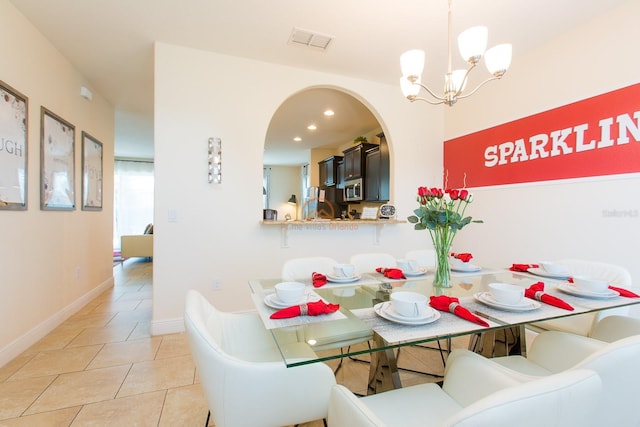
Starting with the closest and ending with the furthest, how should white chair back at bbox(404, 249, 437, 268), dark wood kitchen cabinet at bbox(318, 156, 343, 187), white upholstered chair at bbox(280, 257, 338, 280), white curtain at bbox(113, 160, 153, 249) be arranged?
white upholstered chair at bbox(280, 257, 338, 280) → white chair back at bbox(404, 249, 437, 268) → dark wood kitchen cabinet at bbox(318, 156, 343, 187) → white curtain at bbox(113, 160, 153, 249)

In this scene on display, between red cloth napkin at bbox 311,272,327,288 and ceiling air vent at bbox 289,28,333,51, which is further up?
ceiling air vent at bbox 289,28,333,51

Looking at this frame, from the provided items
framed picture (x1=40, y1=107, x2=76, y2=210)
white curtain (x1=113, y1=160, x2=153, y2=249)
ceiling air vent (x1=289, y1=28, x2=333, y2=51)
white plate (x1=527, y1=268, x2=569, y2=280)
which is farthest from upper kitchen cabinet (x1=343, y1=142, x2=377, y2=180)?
white curtain (x1=113, y1=160, x2=153, y2=249)

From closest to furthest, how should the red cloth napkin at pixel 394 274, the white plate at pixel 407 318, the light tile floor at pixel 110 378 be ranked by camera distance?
the white plate at pixel 407 318
the light tile floor at pixel 110 378
the red cloth napkin at pixel 394 274

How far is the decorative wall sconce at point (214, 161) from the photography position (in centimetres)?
287

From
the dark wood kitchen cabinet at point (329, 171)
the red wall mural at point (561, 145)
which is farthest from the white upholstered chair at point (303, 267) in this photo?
the dark wood kitchen cabinet at point (329, 171)

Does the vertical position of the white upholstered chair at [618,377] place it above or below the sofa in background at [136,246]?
above

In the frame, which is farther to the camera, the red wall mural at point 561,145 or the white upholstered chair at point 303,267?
the red wall mural at point 561,145

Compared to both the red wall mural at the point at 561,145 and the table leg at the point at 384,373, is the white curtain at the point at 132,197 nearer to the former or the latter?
the red wall mural at the point at 561,145

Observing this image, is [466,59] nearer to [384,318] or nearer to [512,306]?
[512,306]

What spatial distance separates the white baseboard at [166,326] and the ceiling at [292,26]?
8.46ft

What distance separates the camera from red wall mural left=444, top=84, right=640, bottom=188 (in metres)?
2.22

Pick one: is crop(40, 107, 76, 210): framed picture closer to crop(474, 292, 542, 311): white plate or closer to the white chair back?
the white chair back

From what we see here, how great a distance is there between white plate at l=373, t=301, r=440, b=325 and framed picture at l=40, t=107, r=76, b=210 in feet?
10.0

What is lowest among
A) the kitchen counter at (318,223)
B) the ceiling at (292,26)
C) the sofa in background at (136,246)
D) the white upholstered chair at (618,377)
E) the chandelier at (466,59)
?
the sofa in background at (136,246)
